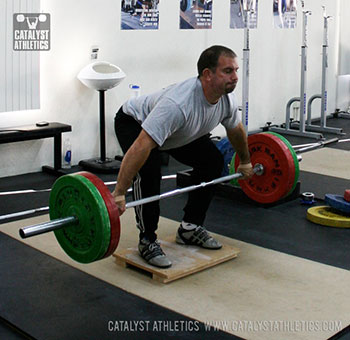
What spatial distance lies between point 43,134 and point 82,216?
2202 mm

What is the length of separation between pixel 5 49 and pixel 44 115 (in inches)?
23.0

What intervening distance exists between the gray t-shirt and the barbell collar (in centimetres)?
47

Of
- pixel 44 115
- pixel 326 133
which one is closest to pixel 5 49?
pixel 44 115

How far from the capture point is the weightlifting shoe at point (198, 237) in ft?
10.4

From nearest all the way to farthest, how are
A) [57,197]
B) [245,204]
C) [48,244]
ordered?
[57,197] → [48,244] → [245,204]

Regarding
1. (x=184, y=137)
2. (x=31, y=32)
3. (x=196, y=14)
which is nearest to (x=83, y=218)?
(x=184, y=137)

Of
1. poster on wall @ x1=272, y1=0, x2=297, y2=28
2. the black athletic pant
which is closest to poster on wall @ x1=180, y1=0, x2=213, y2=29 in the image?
poster on wall @ x1=272, y1=0, x2=297, y2=28

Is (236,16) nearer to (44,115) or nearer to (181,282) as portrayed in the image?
(44,115)

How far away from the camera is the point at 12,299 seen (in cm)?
266

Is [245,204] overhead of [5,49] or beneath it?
beneath

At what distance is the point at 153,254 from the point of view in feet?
9.68

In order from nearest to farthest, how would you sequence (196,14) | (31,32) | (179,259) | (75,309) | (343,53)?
Result: (75,309)
(179,259)
(31,32)
(196,14)
(343,53)

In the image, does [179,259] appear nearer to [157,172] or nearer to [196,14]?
[157,172]

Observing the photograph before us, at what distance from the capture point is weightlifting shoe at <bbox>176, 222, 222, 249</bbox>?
3.18 m
